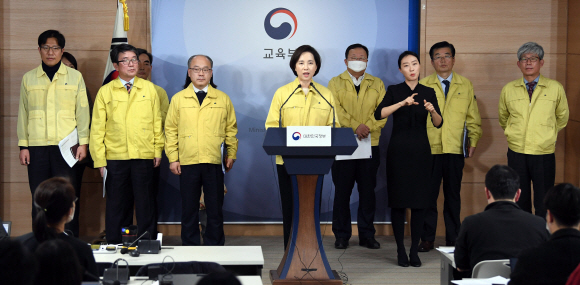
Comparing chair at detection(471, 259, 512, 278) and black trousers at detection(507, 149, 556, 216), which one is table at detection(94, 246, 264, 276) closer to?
chair at detection(471, 259, 512, 278)

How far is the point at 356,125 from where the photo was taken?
5.20 meters

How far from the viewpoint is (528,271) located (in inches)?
78.2

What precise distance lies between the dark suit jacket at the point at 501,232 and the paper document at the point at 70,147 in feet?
11.2

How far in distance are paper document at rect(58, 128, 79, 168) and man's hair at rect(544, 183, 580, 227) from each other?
152 inches

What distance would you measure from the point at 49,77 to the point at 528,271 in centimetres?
427

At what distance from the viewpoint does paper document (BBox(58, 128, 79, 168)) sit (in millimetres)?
4758

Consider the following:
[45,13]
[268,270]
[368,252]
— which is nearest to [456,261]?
[268,270]

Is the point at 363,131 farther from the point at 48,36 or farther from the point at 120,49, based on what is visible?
the point at 48,36

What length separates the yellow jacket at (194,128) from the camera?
4672mm

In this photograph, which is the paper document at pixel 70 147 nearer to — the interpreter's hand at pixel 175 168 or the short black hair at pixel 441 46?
the interpreter's hand at pixel 175 168

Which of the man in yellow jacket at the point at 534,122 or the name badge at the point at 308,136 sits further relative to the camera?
the man in yellow jacket at the point at 534,122

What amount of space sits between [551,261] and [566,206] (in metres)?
0.24

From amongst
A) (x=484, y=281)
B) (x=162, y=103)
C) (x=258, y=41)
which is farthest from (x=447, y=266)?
(x=258, y=41)

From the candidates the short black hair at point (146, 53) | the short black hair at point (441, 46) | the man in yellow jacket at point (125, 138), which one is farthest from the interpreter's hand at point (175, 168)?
the short black hair at point (441, 46)
